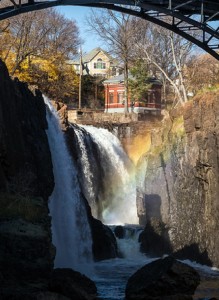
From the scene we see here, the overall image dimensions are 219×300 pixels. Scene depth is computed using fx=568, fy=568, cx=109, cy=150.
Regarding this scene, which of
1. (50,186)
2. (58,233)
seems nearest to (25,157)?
(50,186)

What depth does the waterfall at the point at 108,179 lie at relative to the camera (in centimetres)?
3228

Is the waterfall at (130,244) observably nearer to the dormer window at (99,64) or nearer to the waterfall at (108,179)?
the waterfall at (108,179)

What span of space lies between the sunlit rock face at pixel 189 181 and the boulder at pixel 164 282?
226 inches

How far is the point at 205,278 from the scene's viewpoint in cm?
2020

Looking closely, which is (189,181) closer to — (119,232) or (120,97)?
(119,232)

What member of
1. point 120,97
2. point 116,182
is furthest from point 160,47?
point 116,182

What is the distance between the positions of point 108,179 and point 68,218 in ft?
34.2

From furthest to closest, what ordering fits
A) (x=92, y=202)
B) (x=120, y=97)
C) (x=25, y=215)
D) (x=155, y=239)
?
(x=120, y=97), (x=92, y=202), (x=155, y=239), (x=25, y=215)

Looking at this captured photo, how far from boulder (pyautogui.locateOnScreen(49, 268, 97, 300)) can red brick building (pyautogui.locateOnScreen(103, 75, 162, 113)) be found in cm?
3472

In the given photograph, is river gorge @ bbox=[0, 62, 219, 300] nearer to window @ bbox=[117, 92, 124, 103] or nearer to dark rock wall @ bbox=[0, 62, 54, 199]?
dark rock wall @ bbox=[0, 62, 54, 199]

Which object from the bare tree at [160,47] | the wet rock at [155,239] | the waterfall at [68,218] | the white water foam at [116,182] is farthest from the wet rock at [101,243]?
the bare tree at [160,47]

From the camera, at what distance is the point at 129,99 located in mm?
51969

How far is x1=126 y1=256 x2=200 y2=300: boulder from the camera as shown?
53.6ft

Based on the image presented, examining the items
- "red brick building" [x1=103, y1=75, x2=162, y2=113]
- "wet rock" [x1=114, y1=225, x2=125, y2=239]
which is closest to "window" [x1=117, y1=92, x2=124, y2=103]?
"red brick building" [x1=103, y1=75, x2=162, y2=113]
